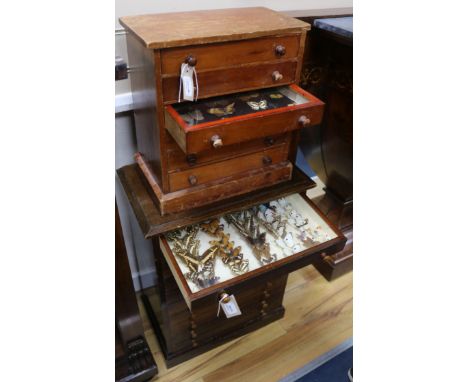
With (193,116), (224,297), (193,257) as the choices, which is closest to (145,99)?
(193,116)

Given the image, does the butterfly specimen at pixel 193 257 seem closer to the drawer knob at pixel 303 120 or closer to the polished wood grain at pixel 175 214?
the polished wood grain at pixel 175 214

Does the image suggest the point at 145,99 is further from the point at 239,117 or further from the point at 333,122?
the point at 333,122

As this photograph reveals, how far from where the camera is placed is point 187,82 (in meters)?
0.88

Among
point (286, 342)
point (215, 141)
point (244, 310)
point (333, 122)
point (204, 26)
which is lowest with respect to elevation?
point (286, 342)

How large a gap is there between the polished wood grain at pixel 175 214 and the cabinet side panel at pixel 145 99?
8 cm

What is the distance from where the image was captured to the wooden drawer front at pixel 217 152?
3.35ft

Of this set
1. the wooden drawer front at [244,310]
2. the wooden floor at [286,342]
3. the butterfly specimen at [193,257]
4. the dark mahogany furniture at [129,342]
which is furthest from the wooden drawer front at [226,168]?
the wooden floor at [286,342]

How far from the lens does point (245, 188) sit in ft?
3.85

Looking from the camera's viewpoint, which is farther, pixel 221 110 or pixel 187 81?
pixel 221 110

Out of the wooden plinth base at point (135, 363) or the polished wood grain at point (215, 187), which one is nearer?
the polished wood grain at point (215, 187)

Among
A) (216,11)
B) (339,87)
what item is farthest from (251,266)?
(339,87)

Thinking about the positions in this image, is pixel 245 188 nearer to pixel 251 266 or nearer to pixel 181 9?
pixel 251 266

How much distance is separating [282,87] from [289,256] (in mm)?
487

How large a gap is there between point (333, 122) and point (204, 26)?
84 centimetres
